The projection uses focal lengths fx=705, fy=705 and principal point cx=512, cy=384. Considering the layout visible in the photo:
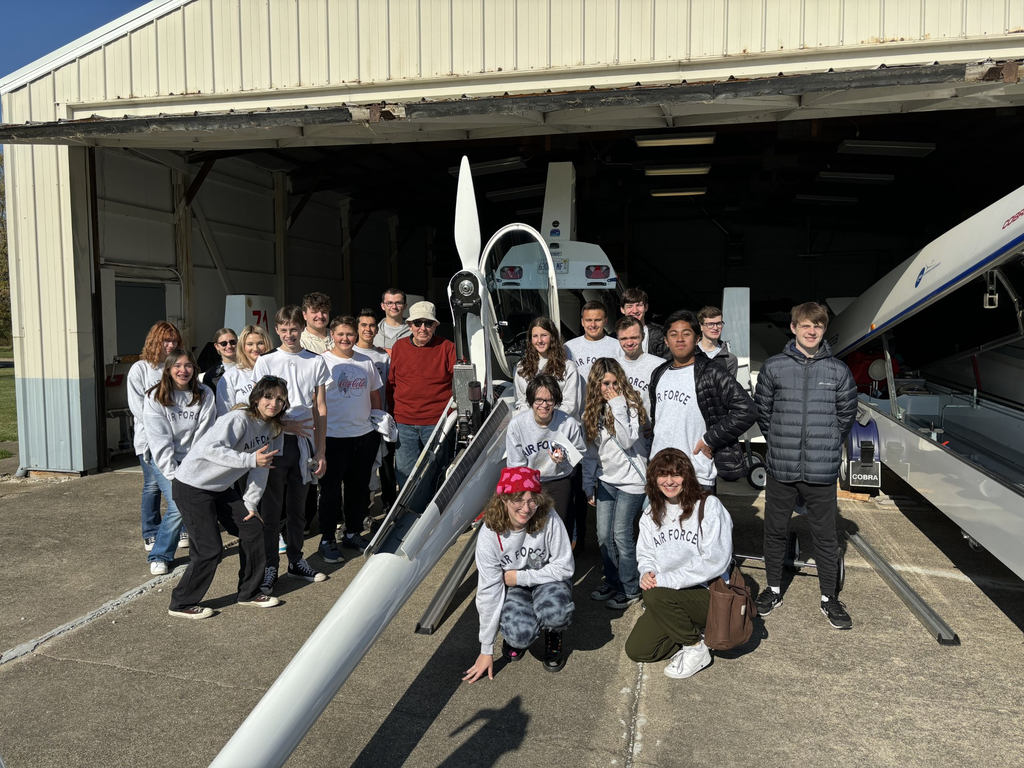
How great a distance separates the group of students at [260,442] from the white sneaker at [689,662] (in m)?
2.31

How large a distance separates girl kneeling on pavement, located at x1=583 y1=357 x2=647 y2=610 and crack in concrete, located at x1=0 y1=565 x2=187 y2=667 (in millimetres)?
2849

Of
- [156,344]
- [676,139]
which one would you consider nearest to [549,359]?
[156,344]

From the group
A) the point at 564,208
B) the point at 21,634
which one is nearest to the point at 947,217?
the point at 564,208

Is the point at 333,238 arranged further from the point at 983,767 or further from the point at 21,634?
the point at 983,767

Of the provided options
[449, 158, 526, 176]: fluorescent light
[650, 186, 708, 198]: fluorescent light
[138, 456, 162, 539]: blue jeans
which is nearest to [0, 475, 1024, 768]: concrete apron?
[138, 456, 162, 539]: blue jeans

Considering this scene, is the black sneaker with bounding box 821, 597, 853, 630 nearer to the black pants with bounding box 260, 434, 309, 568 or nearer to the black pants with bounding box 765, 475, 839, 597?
the black pants with bounding box 765, 475, 839, 597

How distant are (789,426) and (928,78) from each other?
344cm

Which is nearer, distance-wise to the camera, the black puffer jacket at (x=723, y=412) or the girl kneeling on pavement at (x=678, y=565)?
the girl kneeling on pavement at (x=678, y=565)

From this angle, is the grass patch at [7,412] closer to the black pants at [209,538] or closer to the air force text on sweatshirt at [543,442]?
the black pants at [209,538]

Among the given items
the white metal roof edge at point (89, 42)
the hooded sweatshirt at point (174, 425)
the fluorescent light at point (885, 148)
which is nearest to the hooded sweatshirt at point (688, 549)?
the hooded sweatshirt at point (174, 425)

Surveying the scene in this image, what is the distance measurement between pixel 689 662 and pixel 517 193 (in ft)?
39.0

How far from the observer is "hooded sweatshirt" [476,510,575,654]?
3.34 meters

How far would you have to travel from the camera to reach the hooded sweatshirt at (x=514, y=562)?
3338 mm

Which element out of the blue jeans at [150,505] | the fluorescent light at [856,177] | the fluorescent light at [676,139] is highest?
the fluorescent light at [856,177]
